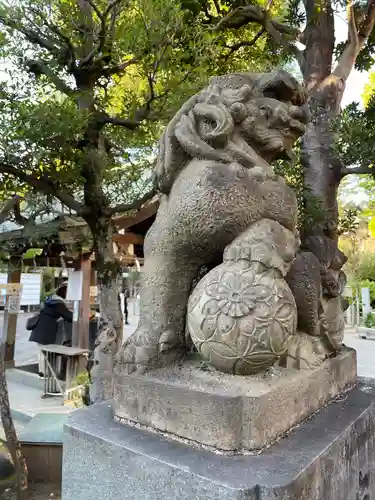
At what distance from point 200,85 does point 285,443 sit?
2609mm

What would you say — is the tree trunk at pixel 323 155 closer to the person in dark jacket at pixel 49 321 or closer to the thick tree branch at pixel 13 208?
the thick tree branch at pixel 13 208

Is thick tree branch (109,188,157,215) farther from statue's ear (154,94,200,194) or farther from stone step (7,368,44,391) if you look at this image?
stone step (7,368,44,391)

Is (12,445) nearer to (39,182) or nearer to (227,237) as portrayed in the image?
(39,182)

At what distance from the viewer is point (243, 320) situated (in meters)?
1.05

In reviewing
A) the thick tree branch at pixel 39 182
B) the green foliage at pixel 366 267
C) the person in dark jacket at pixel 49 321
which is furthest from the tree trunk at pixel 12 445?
the green foliage at pixel 366 267

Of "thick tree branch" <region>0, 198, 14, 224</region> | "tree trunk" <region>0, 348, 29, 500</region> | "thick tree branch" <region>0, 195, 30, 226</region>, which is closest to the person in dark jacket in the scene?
"thick tree branch" <region>0, 195, 30, 226</region>

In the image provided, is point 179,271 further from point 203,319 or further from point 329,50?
point 329,50

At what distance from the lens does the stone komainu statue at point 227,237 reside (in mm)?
1078

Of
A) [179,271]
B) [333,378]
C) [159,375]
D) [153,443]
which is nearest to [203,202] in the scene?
[179,271]

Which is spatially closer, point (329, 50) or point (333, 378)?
point (333, 378)

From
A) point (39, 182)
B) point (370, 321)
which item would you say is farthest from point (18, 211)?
point (370, 321)

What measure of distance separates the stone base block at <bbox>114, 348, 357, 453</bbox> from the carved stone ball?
7 centimetres

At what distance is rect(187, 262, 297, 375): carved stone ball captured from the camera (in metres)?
1.05

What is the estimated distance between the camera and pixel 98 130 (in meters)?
3.33
